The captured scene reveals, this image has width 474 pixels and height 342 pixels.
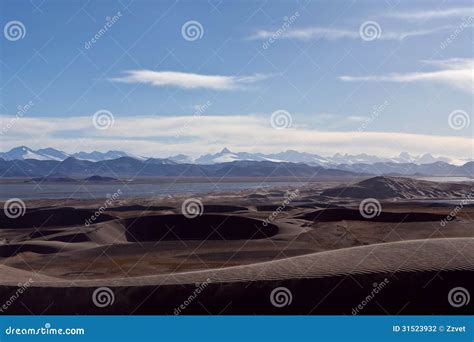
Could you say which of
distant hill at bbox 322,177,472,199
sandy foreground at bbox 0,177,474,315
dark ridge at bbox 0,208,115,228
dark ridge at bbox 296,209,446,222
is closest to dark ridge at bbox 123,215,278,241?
sandy foreground at bbox 0,177,474,315

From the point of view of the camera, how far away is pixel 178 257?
90.2 ft

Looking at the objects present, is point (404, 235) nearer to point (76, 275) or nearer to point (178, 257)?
point (178, 257)

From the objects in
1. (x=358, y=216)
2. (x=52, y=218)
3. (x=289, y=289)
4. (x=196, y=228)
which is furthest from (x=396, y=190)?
(x=289, y=289)

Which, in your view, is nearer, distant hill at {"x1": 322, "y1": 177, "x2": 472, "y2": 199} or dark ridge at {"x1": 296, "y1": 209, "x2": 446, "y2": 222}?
dark ridge at {"x1": 296, "y1": 209, "x2": 446, "y2": 222}

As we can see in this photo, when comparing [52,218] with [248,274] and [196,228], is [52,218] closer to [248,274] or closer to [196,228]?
[196,228]

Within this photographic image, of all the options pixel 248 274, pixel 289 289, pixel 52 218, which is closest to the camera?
pixel 289 289

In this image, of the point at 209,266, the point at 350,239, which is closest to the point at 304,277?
the point at 209,266

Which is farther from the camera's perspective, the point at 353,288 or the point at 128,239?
the point at 128,239

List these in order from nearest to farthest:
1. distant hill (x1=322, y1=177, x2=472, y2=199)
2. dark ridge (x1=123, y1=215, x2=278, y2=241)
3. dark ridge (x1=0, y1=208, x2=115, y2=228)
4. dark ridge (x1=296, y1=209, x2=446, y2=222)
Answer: dark ridge (x1=123, y1=215, x2=278, y2=241)
dark ridge (x1=296, y1=209, x2=446, y2=222)
dark ridge (x1=0, y1=208, x2=115, y2=228)
distant hill (x1=322, y1=177, x2=472, y2=199)

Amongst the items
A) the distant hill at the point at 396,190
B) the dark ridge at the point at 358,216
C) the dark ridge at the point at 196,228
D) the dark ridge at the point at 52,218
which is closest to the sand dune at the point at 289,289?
the dark ridge at the point at 196,228

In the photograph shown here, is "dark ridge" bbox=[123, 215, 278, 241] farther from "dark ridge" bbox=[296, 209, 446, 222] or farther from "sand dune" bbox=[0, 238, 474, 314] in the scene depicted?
"sand dune" bbox=[0, 238, 474, 314]

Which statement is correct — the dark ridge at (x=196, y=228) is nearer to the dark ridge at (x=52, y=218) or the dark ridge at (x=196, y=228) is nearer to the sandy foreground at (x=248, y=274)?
the sandy foreground at (x=248, y=274)

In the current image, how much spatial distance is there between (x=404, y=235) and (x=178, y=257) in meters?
14.3

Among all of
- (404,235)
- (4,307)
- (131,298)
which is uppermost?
(404,235)
